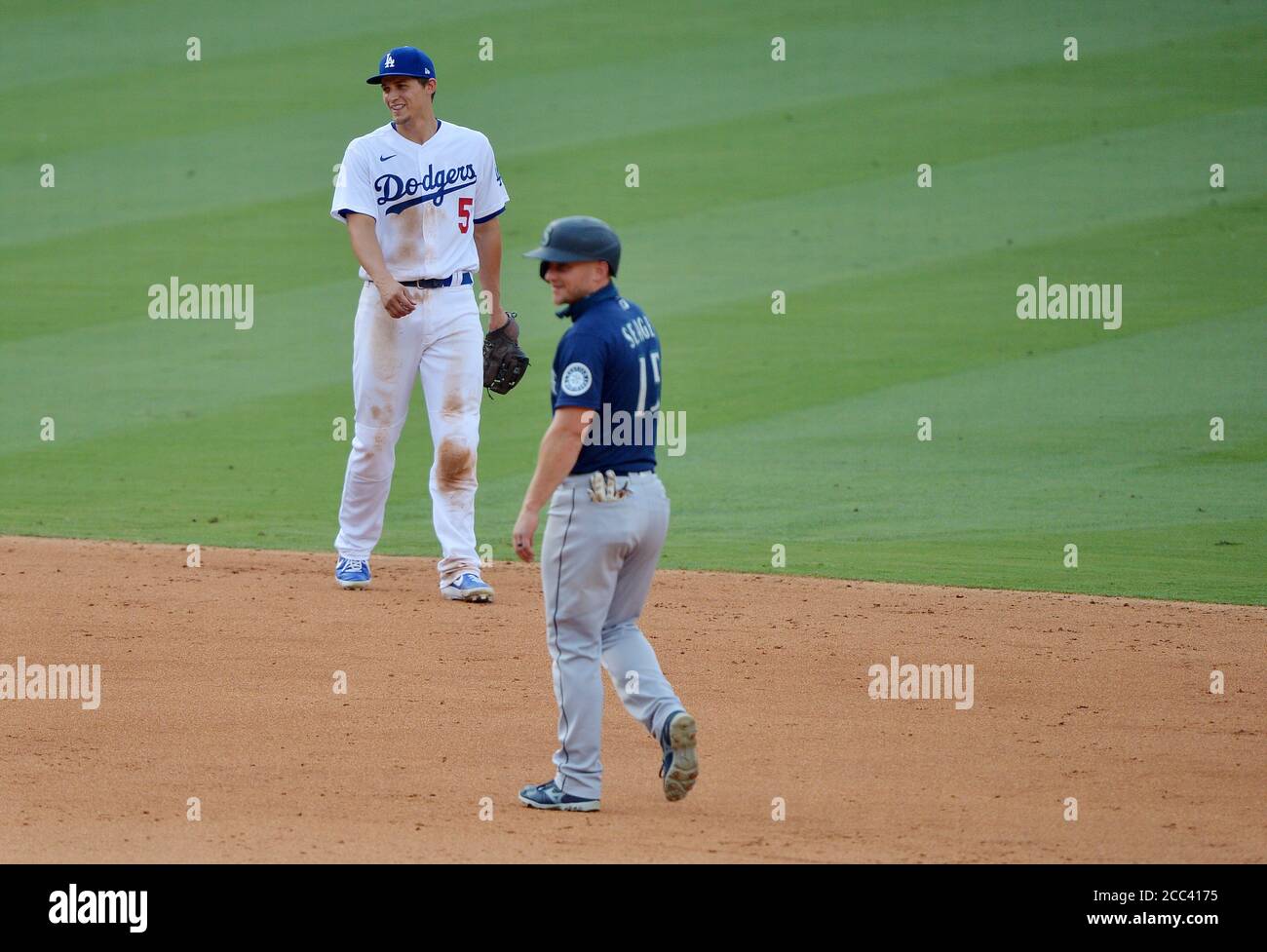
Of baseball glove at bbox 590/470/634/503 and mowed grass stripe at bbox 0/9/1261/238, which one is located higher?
mowed grass stripe at bbox 0/9/1261/238

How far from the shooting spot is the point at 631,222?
66.0 ft

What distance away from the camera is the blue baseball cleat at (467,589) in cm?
928

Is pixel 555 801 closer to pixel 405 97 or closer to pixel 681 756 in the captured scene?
pixel 681 756

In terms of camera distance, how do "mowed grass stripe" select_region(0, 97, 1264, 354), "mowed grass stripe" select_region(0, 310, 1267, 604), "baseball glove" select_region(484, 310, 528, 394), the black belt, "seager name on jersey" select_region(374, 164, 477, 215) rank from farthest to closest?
"mowed grass stripe" select_region(0, 97, 1264, 354) < "mowed grass stripe" select_region(0, 310, 1267, 604) < "baseball glove" select_region(484, 310, 528, 394) < the black belt < "seager name on jersey" select_region(374, 164, 477, 215)

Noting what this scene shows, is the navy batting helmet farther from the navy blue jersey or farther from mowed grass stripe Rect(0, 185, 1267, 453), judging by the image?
mowed grass stripe Rect(0, 185, 1267, 453)

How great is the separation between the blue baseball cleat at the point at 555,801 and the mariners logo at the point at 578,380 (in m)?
1.40

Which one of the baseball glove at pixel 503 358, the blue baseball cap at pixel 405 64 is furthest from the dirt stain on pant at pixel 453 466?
the blue baseball cap at pixel 405 64

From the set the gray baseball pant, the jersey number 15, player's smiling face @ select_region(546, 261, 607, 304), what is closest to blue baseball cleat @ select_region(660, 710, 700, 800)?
the gray baseball pant

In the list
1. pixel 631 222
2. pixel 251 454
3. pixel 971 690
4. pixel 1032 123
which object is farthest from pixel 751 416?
pixel 1032 123

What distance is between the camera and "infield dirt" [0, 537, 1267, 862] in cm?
564

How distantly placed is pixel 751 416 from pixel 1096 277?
17.4 ft

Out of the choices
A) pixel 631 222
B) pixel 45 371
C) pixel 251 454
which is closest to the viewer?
pixel 251 454

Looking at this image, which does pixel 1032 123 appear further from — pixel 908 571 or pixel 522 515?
pixel 522 515

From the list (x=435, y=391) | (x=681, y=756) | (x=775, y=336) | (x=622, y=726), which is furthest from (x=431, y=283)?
(x=775, y=336)
